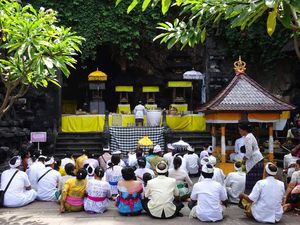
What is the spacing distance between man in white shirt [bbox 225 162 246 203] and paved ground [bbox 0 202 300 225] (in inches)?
23.8

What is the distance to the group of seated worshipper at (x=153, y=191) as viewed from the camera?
7371mm

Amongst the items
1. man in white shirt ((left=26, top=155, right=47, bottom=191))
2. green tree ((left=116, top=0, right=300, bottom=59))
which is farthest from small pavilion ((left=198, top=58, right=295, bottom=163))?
Answer: green tree ((left=116, top=0, right=300, bottom=59))

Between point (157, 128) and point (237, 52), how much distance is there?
312 inches

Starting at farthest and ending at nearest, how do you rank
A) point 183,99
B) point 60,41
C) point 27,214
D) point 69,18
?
1. point 183,99
2. point 69,18
3. point 27,214
4. point 60,41

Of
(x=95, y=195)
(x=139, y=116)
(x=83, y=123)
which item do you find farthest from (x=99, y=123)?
(x=95, y=195)

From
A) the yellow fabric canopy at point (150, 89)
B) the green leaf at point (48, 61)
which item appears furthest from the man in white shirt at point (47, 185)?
the yellow fabric canopy at point (150, 89)

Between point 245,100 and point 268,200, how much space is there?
8.13 meters

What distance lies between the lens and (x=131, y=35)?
2431cm

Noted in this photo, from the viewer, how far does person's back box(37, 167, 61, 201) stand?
9711mm

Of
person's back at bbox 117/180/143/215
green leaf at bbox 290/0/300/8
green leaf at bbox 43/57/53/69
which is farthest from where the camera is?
person's back at bbox 117/180/143/215

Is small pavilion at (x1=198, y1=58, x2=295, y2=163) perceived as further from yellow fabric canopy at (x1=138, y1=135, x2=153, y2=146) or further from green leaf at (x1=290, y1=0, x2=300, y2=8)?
green leaf at (x1=290, y1=0, x2=300, y2=8)

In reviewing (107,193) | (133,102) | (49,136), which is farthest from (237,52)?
(107,193)

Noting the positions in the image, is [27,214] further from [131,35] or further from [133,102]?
[133,102]

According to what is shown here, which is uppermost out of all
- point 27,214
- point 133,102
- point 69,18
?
point 69,18
